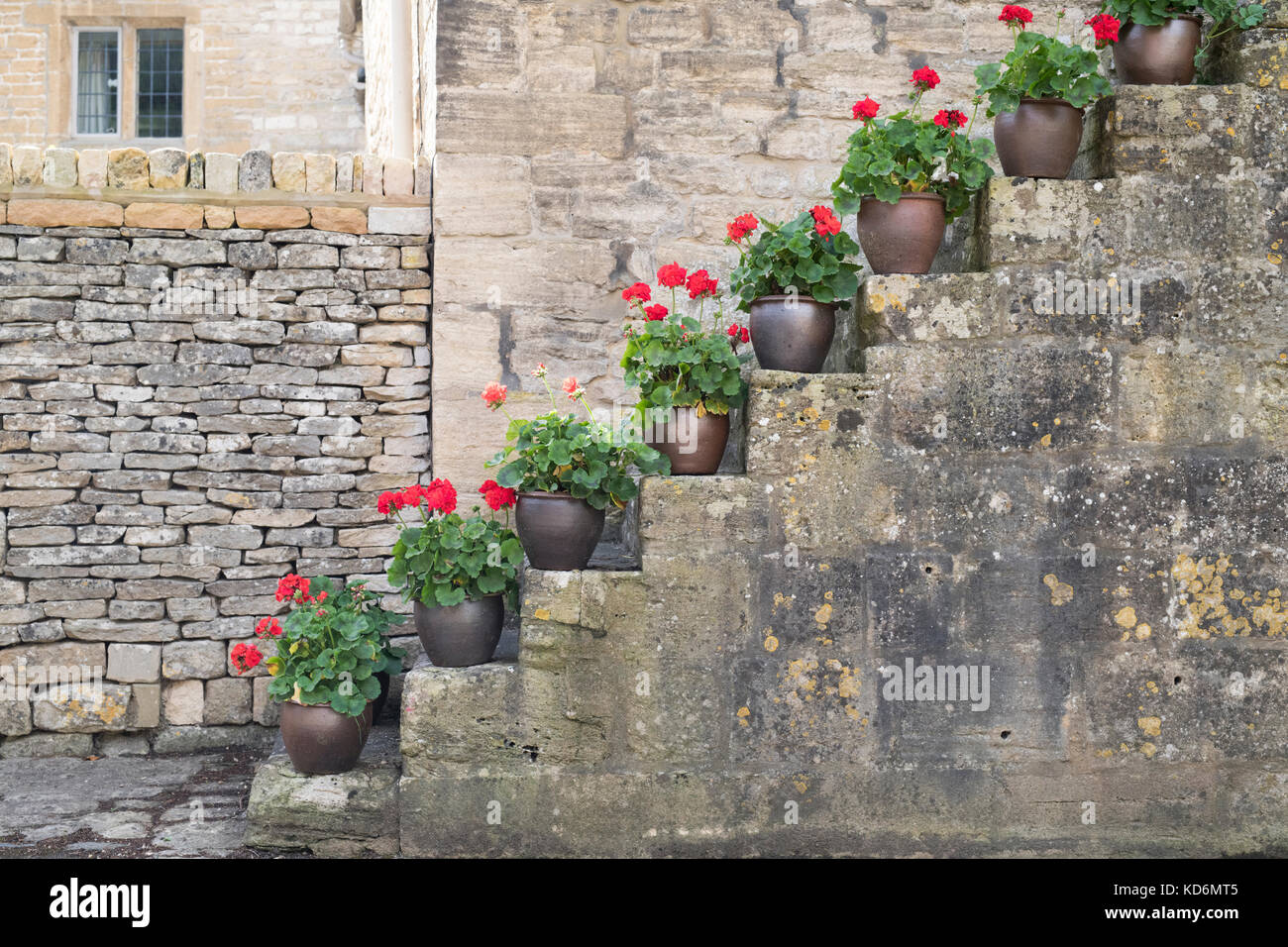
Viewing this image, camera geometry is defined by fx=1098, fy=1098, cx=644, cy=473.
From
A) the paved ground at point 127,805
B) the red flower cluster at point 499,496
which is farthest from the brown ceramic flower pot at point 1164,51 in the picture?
the paved ground at point 127,805

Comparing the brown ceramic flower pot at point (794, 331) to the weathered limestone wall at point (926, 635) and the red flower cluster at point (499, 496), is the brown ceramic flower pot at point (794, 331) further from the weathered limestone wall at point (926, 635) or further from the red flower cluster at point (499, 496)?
the red flower cluster at point (499, 496)

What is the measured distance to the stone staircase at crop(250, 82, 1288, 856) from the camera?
10.5 ft

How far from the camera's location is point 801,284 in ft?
10.9

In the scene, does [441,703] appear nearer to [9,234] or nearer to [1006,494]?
[1006,494]

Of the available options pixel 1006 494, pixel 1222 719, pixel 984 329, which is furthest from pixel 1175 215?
→ pixel 1222 719

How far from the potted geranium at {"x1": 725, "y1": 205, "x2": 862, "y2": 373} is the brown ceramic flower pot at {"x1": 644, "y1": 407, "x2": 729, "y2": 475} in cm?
26

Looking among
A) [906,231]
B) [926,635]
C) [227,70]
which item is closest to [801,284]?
[906,231]

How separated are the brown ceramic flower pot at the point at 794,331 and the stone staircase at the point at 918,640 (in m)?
0.13

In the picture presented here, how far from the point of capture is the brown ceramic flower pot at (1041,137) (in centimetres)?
329

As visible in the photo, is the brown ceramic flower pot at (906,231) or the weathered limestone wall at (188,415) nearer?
the brown ceramic flower pot at (906,231)

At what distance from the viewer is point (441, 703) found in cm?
321

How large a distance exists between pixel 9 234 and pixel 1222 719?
4372 mm

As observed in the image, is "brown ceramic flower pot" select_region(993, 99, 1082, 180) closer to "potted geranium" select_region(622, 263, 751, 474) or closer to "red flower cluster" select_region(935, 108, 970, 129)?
"red flower cluster" select_region(935, 108, 970, 129)

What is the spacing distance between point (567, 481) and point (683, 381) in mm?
461
